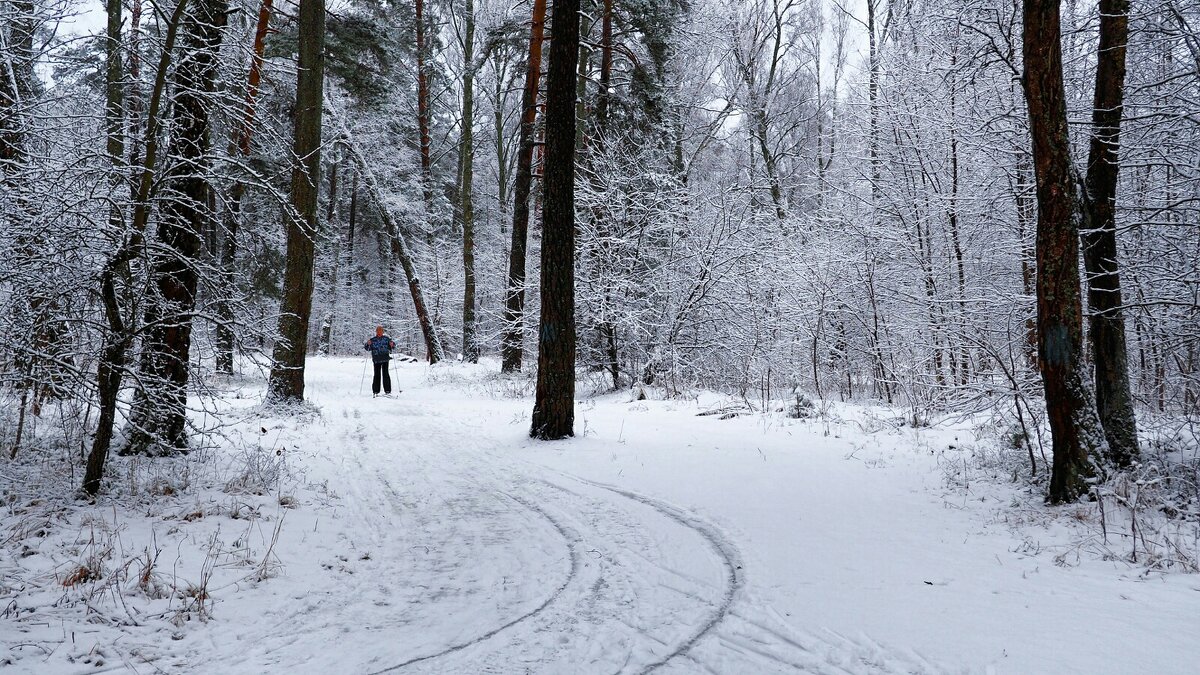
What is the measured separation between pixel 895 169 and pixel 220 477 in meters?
Answer: 13.2

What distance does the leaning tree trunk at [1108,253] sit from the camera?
521 cm

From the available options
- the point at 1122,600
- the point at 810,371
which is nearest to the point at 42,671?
the point at 1122,600

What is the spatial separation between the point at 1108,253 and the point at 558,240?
5621 millimetres

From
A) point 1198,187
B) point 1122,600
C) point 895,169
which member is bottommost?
point 1122,600

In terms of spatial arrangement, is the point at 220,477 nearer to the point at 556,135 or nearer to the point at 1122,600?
the point at 556,135

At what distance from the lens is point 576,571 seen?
12.7ft

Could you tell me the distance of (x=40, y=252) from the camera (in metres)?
4.48

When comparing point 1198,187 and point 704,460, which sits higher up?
point 1198,187

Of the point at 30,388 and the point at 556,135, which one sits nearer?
the point at 30,388

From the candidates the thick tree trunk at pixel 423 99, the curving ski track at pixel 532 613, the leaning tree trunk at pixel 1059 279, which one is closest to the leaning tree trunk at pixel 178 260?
the curving ski track at pixel 532 613

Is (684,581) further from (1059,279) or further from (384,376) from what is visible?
(384,376)

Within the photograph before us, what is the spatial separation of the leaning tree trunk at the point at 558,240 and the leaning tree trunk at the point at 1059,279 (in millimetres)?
5002

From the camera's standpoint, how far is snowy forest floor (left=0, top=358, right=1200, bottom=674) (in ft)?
9.32

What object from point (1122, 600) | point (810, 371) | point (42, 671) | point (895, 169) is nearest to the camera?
point (42, 671)
